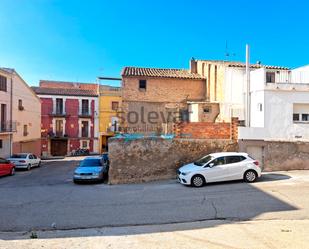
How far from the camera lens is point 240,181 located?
532 inches

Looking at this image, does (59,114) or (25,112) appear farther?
(59,114)

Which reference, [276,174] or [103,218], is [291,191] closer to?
[276,174]

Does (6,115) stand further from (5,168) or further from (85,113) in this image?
(85,113)

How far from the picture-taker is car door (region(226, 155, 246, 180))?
1313cm

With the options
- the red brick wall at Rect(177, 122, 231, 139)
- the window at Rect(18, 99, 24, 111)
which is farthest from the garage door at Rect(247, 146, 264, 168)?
the window at Rect(18, 99, 24, 111)

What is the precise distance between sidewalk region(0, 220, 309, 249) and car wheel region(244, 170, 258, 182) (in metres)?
5.59

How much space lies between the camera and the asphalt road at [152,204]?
321 inches

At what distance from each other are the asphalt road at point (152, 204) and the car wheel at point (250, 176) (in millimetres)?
440

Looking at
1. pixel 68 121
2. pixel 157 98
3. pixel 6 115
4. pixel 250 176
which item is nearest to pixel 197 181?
pixel 250 176

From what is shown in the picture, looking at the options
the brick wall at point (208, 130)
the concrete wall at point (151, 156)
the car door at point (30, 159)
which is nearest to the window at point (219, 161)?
the concrete wall at point (151, 156)

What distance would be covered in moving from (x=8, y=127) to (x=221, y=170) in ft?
70.1

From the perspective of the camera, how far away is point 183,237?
6.64 metres

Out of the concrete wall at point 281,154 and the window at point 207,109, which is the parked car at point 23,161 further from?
the concrete wall at point 281,154

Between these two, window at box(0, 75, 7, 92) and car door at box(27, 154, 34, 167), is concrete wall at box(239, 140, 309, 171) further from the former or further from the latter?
window at box(0, 75, 7, 92)
